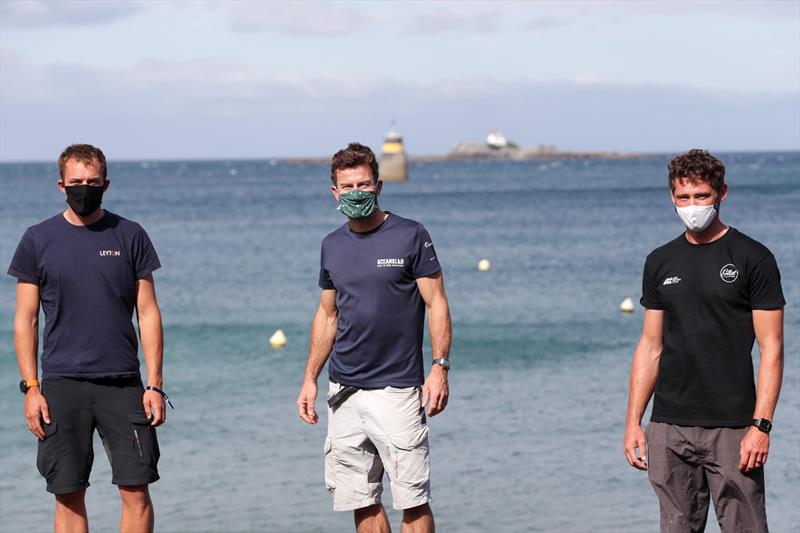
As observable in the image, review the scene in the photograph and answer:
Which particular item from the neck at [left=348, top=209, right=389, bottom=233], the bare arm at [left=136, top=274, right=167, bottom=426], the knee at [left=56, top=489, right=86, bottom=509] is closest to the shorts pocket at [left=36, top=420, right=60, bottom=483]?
the knee at [left=56, top=489, right=86, bottom=509]

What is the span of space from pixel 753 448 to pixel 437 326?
65.1 inches

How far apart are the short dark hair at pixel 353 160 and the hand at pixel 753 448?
7.05 ft

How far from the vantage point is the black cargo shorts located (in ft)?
20.0

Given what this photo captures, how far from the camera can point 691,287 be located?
546cm

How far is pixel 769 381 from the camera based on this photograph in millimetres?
5316

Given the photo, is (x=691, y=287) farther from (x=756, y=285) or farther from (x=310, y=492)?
(x=310, y=492)

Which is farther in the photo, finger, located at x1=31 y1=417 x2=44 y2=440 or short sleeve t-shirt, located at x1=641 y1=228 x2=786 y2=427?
finger, located at x1=31 y1=417 x2=44 y2=440

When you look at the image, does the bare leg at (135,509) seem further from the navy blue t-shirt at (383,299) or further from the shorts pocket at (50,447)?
the navy blue t-shirt at (383,299)

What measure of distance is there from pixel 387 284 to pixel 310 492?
24.6ft

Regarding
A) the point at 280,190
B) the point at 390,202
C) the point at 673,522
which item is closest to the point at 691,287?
the point at 673,522

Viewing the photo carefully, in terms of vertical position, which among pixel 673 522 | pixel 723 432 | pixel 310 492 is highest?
pixel 723 432

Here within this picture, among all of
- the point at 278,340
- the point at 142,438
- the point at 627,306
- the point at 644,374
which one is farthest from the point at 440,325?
the point at 627,306

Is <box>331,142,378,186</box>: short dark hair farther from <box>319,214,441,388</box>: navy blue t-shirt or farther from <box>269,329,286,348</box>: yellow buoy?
<box>269,329,286,348</box>: yellow buoy

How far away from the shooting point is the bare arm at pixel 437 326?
6051mm
